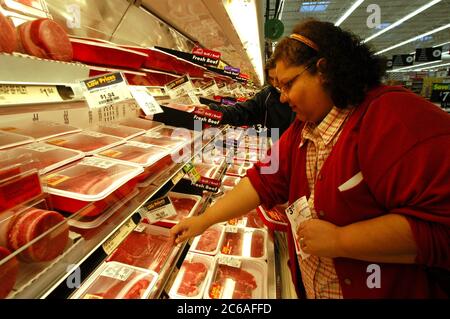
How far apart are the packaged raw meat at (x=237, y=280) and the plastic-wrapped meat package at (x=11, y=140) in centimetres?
117

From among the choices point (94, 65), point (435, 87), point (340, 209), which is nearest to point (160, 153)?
point (94, 65)

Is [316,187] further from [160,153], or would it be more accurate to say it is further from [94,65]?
[94,65]

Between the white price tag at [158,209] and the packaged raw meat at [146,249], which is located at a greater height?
the white price tag at [158,209]

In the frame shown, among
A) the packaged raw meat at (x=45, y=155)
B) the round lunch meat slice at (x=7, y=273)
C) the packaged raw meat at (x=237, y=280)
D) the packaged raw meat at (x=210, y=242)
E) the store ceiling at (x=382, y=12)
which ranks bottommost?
the packaged raw meat at (x=237, y=280)

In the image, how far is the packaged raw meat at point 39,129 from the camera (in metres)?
1.10

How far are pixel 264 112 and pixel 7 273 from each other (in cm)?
250

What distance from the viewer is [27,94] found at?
841 millimetres

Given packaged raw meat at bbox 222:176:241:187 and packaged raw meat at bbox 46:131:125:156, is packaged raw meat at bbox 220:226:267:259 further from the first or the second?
packaged raw meat at bbox 46:131:125:156

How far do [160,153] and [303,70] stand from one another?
729 millimetres

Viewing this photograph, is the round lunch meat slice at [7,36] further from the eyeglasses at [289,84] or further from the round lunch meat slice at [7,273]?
the eyeglasses at [289,84]

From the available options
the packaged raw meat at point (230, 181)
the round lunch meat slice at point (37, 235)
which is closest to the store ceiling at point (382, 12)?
the packaged raw meat at point (230, 181)

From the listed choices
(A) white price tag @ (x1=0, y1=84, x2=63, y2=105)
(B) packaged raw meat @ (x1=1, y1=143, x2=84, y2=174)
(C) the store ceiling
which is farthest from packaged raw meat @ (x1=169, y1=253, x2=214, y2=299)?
(C) the store ceiling

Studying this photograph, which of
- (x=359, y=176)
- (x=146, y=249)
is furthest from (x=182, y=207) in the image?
(x=359, y=176)

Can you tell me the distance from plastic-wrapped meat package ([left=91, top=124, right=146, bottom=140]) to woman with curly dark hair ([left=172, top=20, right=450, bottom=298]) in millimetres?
575
